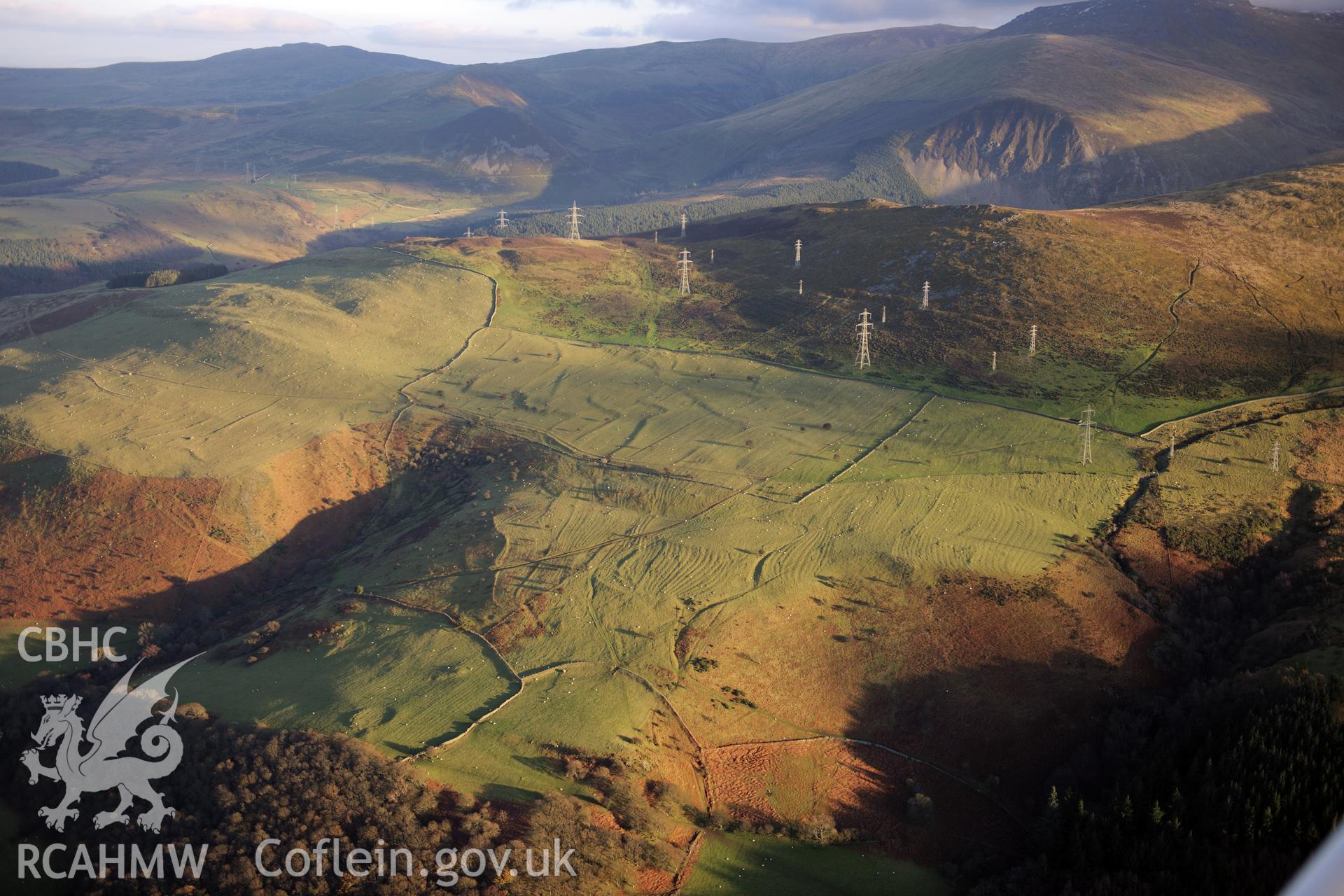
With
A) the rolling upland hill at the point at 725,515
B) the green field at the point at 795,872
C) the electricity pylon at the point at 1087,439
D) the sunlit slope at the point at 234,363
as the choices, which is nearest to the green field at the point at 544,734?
the rolling upland hill at the point at 725,515

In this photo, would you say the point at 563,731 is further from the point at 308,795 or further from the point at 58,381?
the point at 58,381

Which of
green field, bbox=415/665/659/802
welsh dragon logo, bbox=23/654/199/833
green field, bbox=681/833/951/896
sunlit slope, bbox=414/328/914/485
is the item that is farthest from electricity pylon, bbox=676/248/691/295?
green field, bbox=681/833/951/896

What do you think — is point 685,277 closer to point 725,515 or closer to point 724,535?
point 725,515

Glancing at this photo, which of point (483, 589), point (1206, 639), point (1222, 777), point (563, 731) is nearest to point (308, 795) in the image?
point (563, 731)

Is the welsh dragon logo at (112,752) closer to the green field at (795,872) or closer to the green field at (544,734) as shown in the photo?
the green field at (544,734)

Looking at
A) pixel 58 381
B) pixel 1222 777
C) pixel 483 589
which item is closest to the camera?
pixel 1222 777

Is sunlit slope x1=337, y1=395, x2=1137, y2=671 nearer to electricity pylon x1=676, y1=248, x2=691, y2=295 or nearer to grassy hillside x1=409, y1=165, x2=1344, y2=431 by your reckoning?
grassy hillside x1=409, y1=165, x2=1344, y2=431

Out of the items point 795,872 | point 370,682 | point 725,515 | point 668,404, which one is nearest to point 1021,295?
point 668,404
